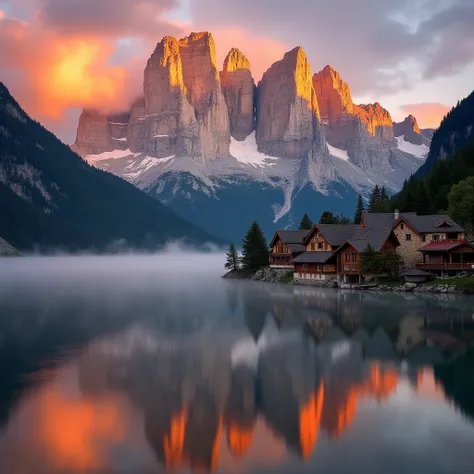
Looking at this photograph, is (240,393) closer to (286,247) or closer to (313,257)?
(313,257)

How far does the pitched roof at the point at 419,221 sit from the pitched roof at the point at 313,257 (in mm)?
A: 6936

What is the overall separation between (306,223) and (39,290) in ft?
170

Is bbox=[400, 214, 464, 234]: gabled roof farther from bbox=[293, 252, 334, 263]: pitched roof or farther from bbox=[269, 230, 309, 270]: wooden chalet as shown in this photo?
bbox=[269, 230, 309, 270]: wooden chalet

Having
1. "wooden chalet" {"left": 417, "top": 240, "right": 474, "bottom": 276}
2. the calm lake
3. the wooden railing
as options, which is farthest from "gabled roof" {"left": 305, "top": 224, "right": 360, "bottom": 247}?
the calm lake

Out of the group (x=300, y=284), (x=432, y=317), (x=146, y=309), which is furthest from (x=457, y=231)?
(x=146, y=309)

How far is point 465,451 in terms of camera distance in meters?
19.2

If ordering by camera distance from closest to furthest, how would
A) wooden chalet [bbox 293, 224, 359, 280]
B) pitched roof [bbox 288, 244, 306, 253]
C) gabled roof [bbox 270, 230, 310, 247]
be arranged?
wooden chalet [bbox 293, 224, 359, 280]
pitched roof [bbox 288, 244, 306, 253]
gabled roof [bbox 270, 230, 310, 247]

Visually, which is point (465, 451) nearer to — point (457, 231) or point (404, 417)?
point (404, 417)

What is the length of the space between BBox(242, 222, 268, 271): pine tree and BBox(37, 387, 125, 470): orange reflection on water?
7711 cm

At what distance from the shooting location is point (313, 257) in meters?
85.4

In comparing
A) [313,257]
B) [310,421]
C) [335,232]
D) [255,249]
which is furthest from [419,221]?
[310,421]

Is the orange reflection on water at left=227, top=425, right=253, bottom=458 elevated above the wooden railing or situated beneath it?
situated beneath

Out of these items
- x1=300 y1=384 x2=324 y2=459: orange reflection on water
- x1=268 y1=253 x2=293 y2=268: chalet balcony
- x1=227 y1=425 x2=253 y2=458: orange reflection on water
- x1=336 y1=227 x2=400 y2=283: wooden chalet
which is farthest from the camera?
x1=268 y1=253 x2=293 y2=268: chalet balcony

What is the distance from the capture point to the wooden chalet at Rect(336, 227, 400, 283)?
A: 253 ft
